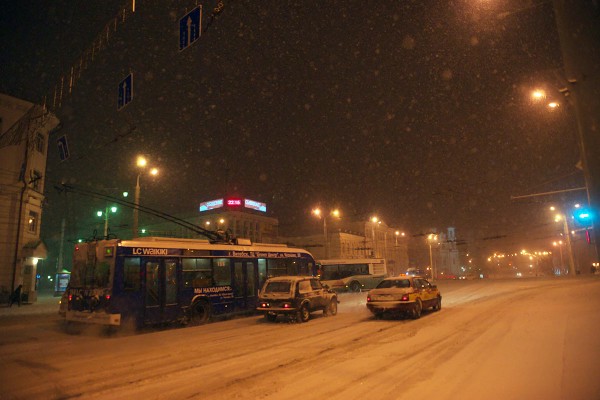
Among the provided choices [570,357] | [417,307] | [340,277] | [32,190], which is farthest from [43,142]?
[570,357]

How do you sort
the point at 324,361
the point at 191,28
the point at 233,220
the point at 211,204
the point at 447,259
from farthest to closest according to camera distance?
1. the point at 447,259
2. the point at 211,204
3. the point at 233,220
4. the point at 191,28
5. the point at 324,361

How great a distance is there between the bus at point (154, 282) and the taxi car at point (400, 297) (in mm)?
5834

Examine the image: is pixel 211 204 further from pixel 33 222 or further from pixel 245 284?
pixel 245 284

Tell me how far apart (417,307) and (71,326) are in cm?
1309

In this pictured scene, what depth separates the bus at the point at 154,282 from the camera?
529 inches

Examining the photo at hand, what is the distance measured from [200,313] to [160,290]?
209cm

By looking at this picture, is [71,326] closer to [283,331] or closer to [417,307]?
[283,331]

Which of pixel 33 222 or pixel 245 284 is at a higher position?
pixel 33 222

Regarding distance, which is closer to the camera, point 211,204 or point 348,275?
point 348,275

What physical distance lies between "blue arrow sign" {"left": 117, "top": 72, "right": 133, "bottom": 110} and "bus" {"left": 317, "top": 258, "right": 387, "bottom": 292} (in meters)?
27.2

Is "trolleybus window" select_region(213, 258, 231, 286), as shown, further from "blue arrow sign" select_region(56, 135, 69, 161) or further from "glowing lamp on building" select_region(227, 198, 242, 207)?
"glowing lamp on building" select_region(227, 198, 242, 207)

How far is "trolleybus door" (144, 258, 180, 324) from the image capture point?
46.2ft

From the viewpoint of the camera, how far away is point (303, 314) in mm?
15320

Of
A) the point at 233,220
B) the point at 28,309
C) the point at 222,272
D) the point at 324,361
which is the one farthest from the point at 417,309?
the point at 233,220
